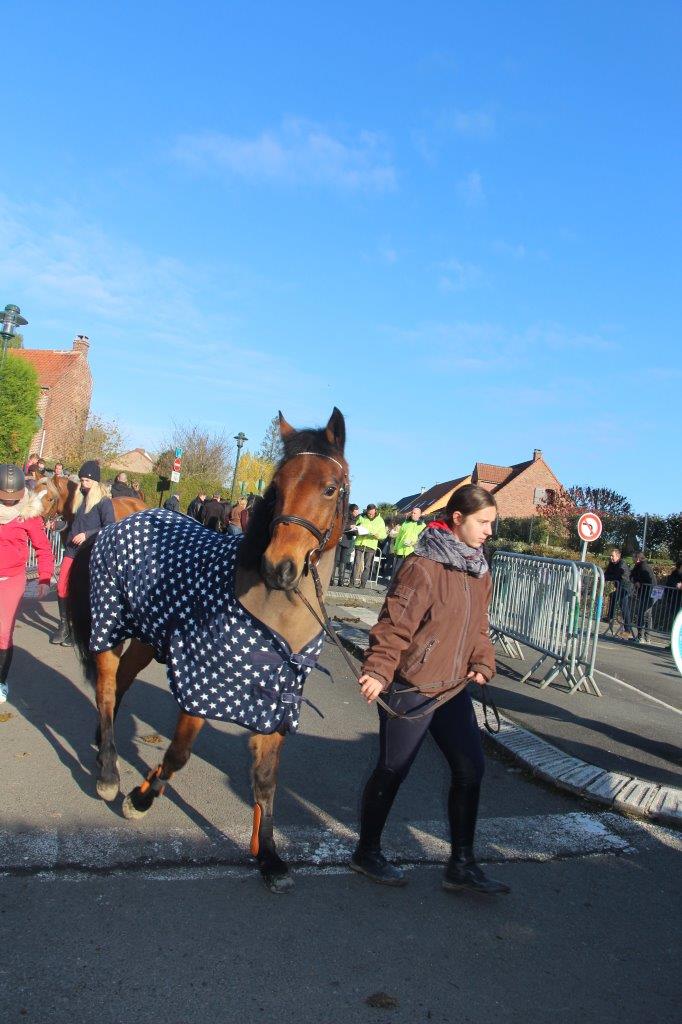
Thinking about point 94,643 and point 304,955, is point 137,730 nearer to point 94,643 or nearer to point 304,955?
point 94,643

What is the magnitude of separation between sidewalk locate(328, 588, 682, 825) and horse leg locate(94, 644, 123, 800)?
9.83ft


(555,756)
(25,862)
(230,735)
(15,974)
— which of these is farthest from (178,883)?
(555,756)

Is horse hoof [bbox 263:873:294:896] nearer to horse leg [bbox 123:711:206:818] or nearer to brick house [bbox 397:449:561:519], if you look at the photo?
horse leg [bbox 123:711:206:818]

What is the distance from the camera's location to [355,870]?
12.8 feet

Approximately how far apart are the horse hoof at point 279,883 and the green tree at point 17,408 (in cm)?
3369

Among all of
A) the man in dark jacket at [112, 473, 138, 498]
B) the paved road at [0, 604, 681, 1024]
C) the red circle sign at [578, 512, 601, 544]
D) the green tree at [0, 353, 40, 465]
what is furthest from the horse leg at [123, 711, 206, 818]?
the green tree at [0, 353, 40, 465]

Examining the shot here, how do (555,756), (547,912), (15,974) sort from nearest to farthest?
(15,974) < (547,912) < (555,756)

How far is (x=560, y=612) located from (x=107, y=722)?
5936 mm

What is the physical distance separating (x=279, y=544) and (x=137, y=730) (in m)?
3.34

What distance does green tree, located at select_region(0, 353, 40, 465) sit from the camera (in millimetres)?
35094

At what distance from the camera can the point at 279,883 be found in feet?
11.9

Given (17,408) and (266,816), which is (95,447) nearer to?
(17,408)

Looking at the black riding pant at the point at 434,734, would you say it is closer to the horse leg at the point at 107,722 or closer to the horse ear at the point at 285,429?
the horse ear at the point at 285,429

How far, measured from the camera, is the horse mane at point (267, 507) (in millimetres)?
3820
